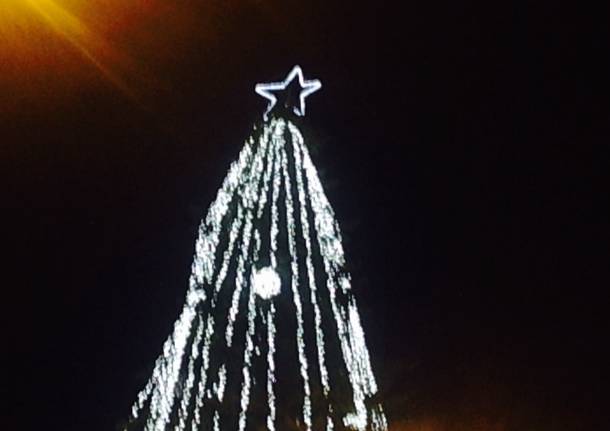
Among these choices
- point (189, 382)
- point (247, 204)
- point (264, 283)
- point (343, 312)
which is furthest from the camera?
point (247, 204)

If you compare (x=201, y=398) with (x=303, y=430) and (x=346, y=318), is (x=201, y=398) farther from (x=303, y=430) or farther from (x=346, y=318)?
(x=346, y=318)

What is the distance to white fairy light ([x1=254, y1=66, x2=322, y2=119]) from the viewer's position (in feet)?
42.3

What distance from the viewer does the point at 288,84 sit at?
1291 centimetres

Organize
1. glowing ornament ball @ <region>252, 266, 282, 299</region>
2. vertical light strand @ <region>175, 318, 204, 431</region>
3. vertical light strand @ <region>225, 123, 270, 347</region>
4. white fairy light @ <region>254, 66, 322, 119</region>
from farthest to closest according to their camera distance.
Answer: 1. white fairy light @ <region>254, 66, 322, 119</region>
2. glowing ornament ball @ <region>252, 266, 282, 299</region>
3. vertical light strand @ <region>225, 123, 270, 347</region>
4. vertical light strand @ <region>175, 318, 204, 431</region>

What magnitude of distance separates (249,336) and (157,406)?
130cm

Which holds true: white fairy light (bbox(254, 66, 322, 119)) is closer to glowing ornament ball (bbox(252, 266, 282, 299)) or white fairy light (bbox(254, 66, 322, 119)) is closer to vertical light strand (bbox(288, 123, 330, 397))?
vertical light strand (bbox(288, 123, 330, 397))

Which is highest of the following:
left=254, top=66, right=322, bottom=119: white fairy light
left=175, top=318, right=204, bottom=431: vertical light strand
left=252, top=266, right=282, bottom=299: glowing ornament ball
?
left=254, top=66, right=322, bottom=119: white fairy light

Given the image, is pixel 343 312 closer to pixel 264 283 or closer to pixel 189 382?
pixel 264 283

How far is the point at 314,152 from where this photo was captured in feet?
43.8

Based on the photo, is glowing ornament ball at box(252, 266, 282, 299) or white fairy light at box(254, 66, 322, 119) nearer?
glowing ornament ball at box(252, 266, 282, 299)

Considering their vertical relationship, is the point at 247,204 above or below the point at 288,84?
below

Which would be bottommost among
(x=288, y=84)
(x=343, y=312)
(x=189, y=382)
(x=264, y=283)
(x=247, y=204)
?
(x=189, y=382)

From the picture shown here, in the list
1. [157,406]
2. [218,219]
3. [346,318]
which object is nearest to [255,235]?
[218,219]

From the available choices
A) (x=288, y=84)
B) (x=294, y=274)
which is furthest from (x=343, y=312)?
(x=288, y=84)
